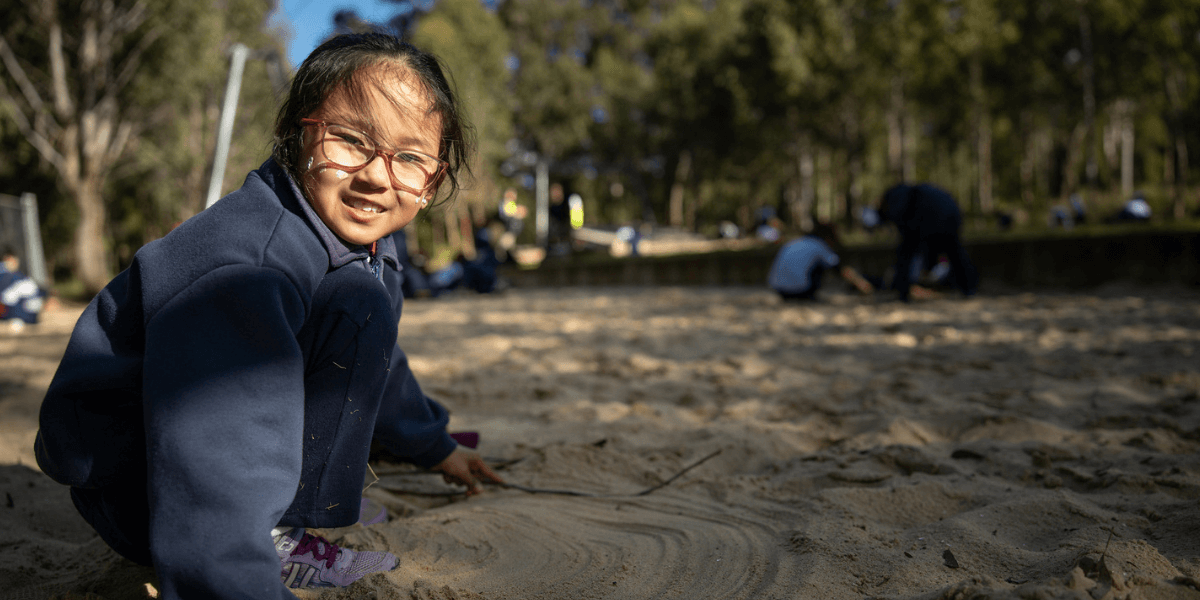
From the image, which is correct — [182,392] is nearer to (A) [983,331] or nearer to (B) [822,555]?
(B) [822,555]

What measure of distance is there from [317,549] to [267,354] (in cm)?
61

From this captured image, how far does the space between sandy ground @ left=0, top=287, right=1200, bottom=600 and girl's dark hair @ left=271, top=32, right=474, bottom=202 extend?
848 mm

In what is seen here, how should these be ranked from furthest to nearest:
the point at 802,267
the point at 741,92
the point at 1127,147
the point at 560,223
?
the point at 1127,147
the point at 741,92
the point at 560,223
the point at 802,267

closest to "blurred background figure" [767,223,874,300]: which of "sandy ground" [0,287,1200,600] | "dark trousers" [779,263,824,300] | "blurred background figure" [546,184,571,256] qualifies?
"dark trousers" [779,263,824,300]

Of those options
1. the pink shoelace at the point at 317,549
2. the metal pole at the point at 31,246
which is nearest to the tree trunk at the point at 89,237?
the metal pole at the point at 31,246

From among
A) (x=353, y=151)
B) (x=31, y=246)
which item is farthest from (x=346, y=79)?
(x=31, y=246)

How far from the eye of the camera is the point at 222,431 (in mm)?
1013

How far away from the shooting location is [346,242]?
1.32 m

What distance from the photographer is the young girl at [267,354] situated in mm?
1008

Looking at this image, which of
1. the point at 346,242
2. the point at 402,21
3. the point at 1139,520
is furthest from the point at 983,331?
the point at 402,21

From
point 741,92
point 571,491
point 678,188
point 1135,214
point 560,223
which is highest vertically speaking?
point 741,92

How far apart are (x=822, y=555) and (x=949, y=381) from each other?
84.3 inches

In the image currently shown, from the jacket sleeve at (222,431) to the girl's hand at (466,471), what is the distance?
0.85 meters

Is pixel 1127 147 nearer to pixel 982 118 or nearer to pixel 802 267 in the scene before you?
pixel 982 118
